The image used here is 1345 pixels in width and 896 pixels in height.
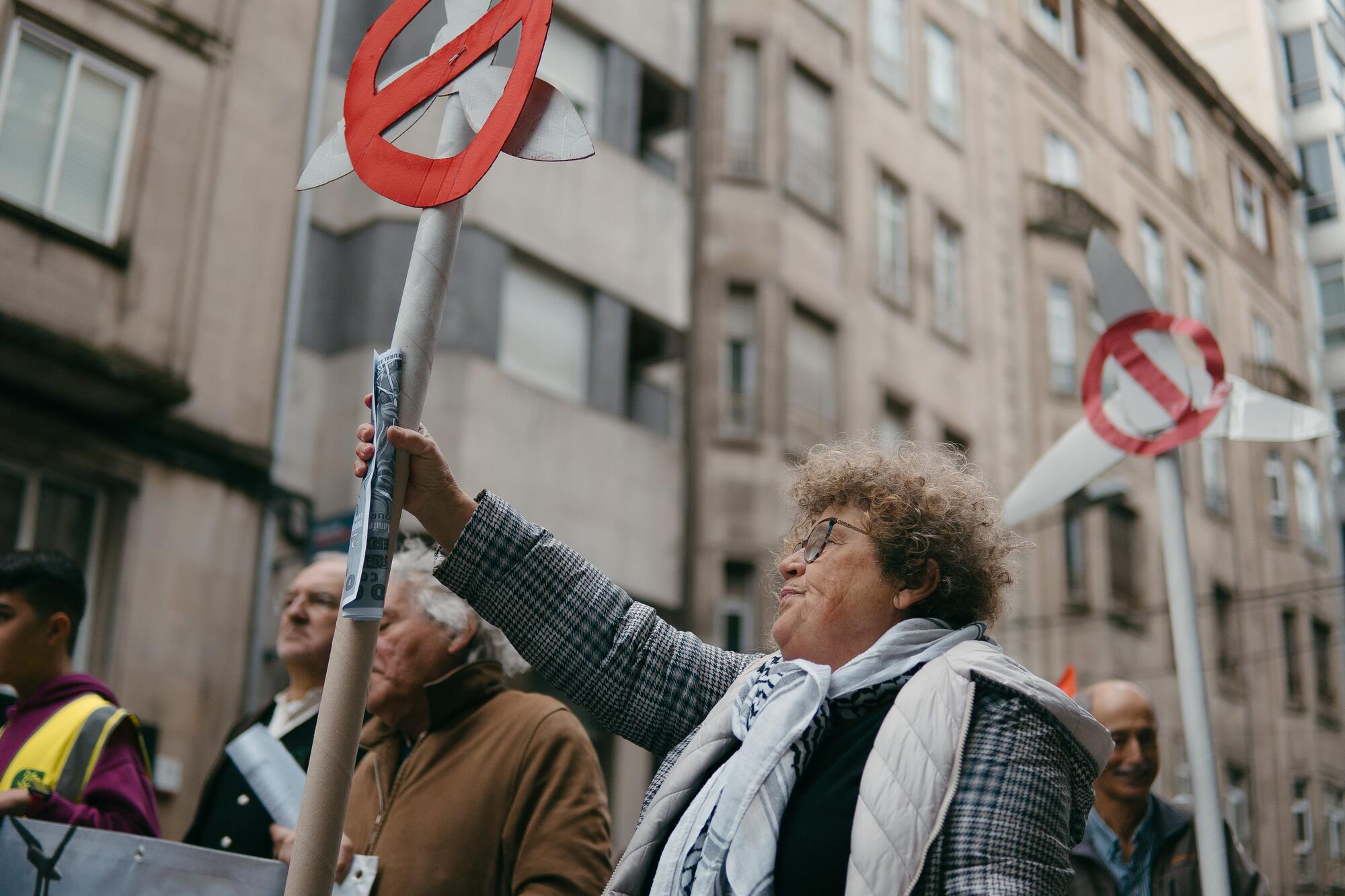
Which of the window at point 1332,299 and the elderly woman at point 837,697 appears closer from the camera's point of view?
the elderly woman at point 837,697

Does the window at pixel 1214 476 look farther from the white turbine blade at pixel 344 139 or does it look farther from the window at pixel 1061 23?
the white turbine blade at pixel 344 139

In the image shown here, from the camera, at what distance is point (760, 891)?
249cm

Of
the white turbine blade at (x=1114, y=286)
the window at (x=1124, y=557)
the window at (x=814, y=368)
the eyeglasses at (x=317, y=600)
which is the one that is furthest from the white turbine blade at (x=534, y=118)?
the window at (x=1124, y=557)

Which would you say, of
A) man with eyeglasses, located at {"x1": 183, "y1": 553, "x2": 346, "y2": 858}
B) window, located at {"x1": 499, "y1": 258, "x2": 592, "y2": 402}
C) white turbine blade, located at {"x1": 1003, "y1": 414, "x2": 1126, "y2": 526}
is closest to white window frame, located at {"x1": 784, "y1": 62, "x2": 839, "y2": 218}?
window, located at {"x1": 499, "y1": 258, "x2": 592, "y2": 402}

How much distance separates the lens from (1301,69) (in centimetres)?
1853

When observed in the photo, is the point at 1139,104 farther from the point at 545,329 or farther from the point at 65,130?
the point at 65,130

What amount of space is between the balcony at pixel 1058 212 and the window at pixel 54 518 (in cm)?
1689

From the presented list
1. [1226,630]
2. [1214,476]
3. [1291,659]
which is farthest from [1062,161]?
[1291,659]

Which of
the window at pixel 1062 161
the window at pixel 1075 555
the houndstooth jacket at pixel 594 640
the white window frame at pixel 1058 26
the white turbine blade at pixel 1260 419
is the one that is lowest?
the houndstooth jacket at pixel 594 640

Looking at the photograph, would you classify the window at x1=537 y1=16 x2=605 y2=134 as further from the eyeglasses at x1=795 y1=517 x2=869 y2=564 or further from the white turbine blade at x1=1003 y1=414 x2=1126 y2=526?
the eyeglasses at x1=795 y1=517 x2=869 y2=564

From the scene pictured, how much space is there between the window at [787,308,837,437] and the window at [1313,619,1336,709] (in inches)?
544

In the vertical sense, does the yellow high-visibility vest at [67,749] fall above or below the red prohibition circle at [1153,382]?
below

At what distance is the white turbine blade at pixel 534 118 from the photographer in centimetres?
289

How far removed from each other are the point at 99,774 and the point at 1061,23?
81.1 ft
